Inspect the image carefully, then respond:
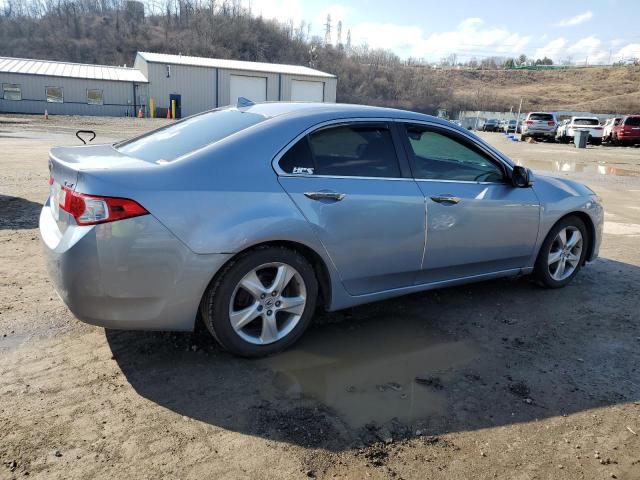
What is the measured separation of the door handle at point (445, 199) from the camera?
4.04 meters

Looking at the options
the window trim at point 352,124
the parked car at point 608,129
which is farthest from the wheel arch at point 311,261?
the parked car at point 608,129

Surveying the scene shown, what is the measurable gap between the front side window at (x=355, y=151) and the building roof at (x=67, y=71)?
44299 mm

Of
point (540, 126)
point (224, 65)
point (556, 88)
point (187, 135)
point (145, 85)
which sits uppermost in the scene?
point (556, 88)

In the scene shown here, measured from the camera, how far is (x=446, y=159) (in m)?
4.36

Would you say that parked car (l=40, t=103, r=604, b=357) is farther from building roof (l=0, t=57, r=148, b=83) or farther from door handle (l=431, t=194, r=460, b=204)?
building roof (l=0, t=57, r=148, b=83)

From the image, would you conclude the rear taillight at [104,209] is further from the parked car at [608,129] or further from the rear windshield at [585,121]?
the parked car at [608,129]

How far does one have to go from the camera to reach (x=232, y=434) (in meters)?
2.73

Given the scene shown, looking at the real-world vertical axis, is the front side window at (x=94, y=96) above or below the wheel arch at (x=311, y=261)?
above

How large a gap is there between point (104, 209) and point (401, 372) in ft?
6.85

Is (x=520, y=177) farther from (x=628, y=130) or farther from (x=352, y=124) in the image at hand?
(x=628, y=130)

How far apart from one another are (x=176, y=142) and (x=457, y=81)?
131 meters

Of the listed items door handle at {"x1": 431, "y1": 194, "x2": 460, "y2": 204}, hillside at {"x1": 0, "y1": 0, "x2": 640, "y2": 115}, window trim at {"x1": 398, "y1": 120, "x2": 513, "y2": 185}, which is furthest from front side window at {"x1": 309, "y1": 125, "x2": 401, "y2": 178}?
hillside at {"x1": 0, "y1": 0, "x2": 640, "y2": 115}

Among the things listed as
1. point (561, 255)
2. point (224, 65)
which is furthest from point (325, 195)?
point (224, 65)

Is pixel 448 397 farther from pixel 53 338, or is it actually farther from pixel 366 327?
pixel 53 338
